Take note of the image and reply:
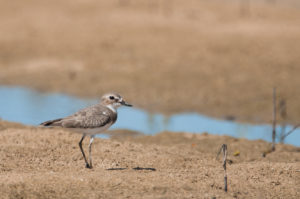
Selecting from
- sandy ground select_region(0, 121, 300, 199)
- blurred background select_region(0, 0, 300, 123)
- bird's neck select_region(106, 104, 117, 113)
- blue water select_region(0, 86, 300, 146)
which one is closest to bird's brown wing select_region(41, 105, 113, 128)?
bird's neck select_region(106, 104, 117, 113)

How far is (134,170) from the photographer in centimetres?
843

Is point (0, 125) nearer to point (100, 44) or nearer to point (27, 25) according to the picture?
point (100, 44)

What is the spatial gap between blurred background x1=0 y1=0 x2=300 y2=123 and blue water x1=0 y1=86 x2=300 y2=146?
1.81 feet

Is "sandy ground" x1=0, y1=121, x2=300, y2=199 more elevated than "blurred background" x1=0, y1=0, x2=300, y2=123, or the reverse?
"blurred background" x1=0, y1=0, x2=300, y2=123

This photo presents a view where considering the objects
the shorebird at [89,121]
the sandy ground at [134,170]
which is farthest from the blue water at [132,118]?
the shorebird at [89,121]

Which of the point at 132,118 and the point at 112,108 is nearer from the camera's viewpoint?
the point at 112,108

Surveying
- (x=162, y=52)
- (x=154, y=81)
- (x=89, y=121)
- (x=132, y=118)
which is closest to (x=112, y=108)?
(x=89, y=121)

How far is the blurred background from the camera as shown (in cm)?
1703

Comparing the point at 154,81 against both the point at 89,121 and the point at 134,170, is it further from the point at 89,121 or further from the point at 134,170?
the point at 89,121

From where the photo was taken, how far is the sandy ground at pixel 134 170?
7133 mm

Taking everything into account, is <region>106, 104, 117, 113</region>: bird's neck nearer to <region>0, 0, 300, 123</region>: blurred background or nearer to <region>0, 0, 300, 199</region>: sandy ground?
<region>0, 0, 300, 199</region>: sandy ground

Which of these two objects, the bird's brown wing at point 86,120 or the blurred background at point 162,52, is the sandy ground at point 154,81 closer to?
the blurred background at point 162,52

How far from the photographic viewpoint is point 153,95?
17.3 metres

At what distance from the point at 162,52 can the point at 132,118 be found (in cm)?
585
